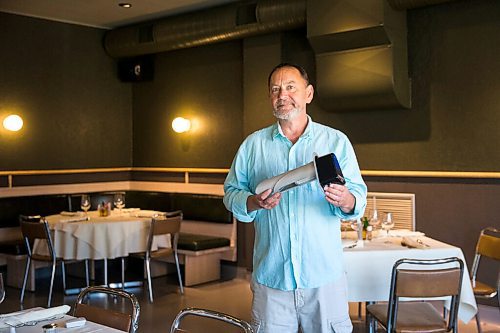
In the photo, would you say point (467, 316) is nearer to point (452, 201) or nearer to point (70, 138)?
point (452, 201)

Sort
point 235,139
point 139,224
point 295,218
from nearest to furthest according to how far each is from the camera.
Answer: point 295,218 → point 139,224 → point 235,139

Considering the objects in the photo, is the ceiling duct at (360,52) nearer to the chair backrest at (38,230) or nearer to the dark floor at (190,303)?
the dark floor at (190,303)

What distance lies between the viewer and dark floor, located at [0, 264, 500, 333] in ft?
17.7

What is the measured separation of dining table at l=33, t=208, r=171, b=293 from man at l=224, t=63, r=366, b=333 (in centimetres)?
377

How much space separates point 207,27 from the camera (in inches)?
289

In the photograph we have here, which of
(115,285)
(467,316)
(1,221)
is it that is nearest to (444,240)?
(467,316)

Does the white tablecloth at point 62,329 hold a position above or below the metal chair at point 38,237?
above

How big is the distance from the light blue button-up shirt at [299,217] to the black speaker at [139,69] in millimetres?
6279

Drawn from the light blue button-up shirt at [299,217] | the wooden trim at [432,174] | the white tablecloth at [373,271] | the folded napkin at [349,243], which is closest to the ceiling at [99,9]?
the wooden trim at [432,174]

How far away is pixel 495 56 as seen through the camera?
5.60 m

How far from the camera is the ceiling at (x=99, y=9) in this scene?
732cm

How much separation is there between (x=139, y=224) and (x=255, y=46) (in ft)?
8.25

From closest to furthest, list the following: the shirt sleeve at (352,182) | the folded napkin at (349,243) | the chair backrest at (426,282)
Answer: the shirt sleeve at (352,182)
the chair backrest at (426,282)
the folded napkin at (349,243)

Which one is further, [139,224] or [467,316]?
[139,224]
